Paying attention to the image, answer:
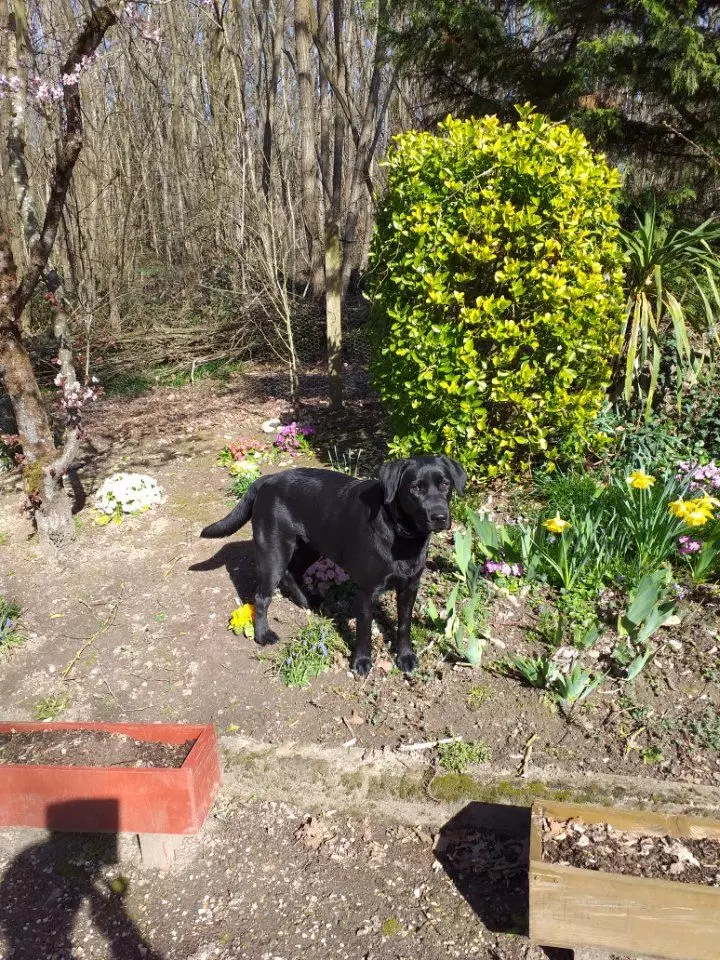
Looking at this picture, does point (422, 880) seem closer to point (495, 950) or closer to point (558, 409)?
point (495, 950)

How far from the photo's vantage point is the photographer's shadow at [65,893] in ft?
7.27

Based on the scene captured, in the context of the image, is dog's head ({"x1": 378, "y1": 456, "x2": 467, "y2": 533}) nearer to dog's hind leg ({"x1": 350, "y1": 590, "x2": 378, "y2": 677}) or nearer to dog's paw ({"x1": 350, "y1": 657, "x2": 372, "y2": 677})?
dog's hind leg ({"x1": 350, "y1": 590, "x2": 378, "y2": 677})

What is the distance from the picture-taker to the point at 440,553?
4.14 metres

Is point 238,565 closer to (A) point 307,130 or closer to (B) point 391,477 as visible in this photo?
(B) point 391,477

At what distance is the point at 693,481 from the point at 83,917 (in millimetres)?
3715

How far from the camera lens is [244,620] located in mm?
3662

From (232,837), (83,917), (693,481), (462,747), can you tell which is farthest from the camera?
(693,481)

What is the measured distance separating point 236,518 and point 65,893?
1802 millimetres

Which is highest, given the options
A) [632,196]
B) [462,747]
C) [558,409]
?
[632,196]

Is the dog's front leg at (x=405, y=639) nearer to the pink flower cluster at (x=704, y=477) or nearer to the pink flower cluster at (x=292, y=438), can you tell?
the pink flower cluster at (x=704, y=477)

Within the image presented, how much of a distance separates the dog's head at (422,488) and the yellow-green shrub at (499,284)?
1710 mm

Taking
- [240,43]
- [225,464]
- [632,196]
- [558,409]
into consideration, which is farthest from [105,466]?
[240,43]

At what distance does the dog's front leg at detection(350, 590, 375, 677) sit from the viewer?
3.09 meters

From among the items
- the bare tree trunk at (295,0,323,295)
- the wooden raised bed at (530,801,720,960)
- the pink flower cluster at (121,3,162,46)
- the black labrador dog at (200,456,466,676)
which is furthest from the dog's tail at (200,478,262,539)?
the bare tree trunk at (295,0,323,295)
